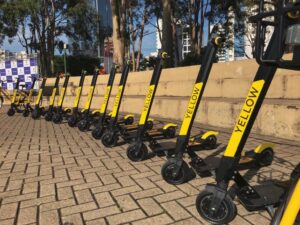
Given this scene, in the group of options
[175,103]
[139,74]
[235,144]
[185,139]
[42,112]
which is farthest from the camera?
[139,74]

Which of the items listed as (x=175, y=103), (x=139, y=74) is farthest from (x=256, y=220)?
(x=139, y=74)

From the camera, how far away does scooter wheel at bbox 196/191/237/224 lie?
279 cm

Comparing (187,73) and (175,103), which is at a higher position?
(187,73)

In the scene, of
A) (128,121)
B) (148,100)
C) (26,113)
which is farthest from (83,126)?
(26,113)

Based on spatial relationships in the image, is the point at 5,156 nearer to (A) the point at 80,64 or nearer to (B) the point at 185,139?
(B) the point at 185,139

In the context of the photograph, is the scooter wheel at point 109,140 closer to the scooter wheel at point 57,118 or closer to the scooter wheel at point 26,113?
the scooter wheel at point 57,118

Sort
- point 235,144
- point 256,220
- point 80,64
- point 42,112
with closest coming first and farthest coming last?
point 235,144, point 256,220, point 42,112, point 80,64

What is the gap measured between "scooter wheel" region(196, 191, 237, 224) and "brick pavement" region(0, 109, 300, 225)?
13 cm

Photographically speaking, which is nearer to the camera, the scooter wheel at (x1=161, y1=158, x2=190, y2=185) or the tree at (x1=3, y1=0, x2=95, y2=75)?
the scooter wheel at (x1=161, y1=158, x2=190, y2=185)

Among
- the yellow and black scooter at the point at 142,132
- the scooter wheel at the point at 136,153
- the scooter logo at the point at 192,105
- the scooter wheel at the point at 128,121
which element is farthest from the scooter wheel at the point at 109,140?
the scooter logo at the point at 192,105

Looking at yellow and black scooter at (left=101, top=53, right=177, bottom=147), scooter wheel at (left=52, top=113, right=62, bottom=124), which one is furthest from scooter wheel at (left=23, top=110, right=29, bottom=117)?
yellow and black scooter at (left=101, top=53, right=177, bottom=147)

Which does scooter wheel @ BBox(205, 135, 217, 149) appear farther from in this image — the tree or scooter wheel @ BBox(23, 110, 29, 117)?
the tree

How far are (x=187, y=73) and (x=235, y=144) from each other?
7.21m

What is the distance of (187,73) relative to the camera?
9.82 m
